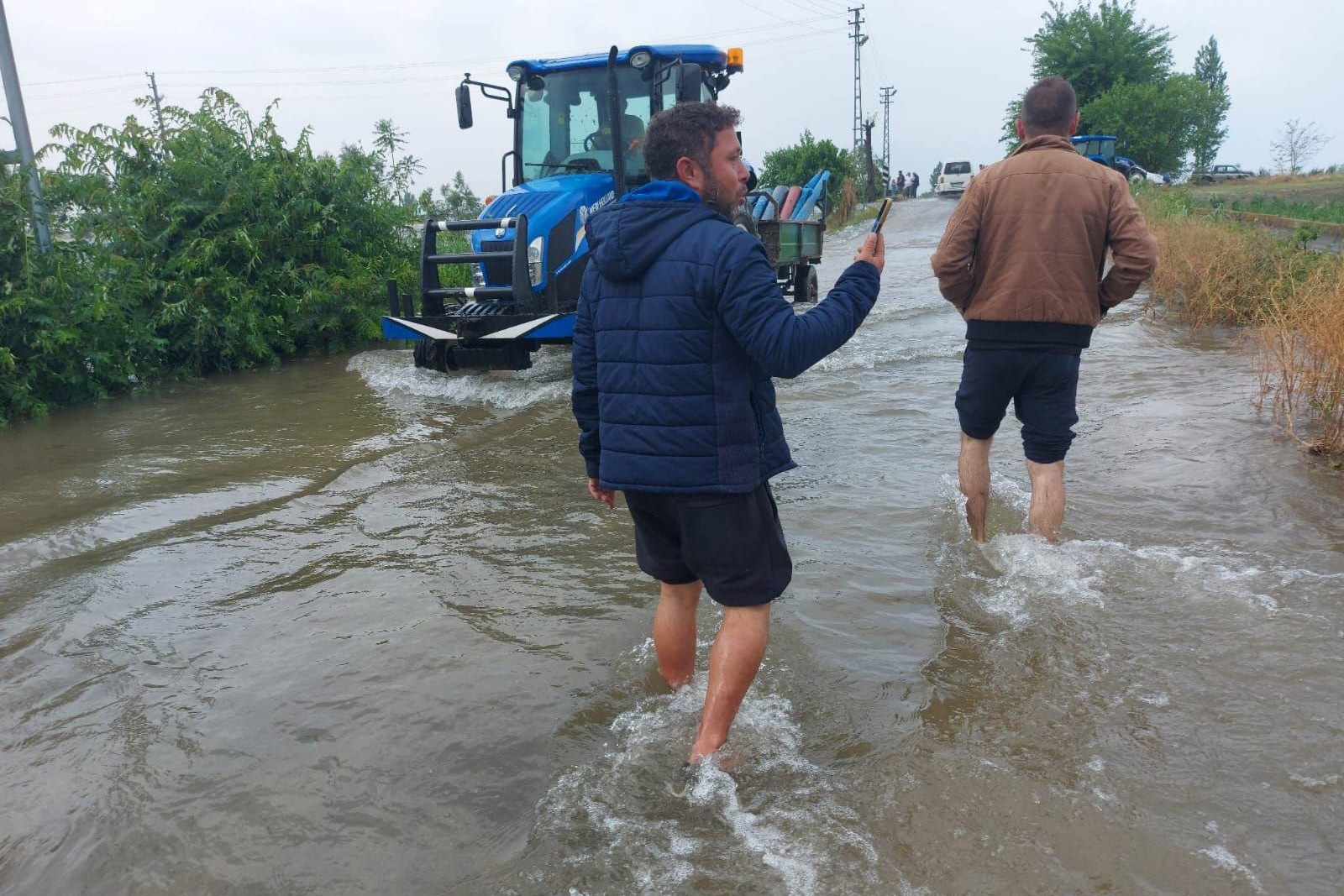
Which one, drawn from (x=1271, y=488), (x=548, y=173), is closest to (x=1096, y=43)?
(x=548, y=173)

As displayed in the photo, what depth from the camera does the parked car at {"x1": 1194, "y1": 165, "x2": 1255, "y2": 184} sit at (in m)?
52.0

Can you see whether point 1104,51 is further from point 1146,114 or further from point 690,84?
point 690,84

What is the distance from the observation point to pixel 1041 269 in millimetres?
3992

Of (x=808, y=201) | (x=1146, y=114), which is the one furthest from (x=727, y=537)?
(x=1146, y=114)

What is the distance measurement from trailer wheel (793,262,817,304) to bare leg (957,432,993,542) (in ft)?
30.7

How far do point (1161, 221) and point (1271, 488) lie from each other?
37.9 ft

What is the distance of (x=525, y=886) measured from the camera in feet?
8.14

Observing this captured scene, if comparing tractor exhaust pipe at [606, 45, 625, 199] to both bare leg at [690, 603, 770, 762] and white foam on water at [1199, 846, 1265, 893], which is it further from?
white foam on water at [1199, 846, 1265, 893]

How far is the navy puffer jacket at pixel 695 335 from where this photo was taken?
2.55 metres

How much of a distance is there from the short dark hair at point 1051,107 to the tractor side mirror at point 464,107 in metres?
6.82

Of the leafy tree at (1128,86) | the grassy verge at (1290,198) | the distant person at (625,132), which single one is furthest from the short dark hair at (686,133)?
the leafy tree at (1128,86)

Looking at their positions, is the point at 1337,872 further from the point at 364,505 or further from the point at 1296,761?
the point at 364,505

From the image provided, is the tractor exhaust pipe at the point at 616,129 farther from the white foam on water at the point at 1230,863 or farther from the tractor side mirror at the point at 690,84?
the white foam on water at the point at 1230,863

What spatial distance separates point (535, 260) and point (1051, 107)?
5.64 meters
